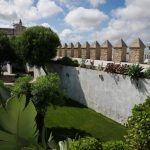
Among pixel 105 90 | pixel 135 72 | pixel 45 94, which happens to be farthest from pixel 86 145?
pixel 105 90

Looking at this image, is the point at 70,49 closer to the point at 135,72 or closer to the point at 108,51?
the point at 108,51

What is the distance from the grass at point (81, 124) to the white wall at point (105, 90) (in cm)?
56

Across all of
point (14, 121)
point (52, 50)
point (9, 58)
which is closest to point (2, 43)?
point (9, 58)

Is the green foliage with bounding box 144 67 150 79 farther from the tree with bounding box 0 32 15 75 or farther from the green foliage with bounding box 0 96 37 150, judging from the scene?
the tree with bounding box 0 32 15 75

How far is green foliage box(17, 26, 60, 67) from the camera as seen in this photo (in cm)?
2398

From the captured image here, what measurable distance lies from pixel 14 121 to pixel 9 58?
3479cm

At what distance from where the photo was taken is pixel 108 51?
20.1 m

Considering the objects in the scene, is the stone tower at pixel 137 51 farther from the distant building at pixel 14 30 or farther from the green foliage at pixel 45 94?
the distant building at pixel 14 30

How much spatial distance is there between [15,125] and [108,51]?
1897 cm

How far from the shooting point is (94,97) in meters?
19.1

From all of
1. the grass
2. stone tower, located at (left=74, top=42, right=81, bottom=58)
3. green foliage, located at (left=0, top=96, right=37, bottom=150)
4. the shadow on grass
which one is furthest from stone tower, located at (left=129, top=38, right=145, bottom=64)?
Answer: green foliage, located at (left=0, top=96, right=37, bottom=150)

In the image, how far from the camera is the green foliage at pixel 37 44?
24.0 meters

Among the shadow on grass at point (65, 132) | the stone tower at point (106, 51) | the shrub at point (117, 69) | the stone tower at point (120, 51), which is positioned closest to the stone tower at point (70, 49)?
the stone tower at point (106, 51)

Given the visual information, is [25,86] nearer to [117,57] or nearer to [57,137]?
[57,137]
